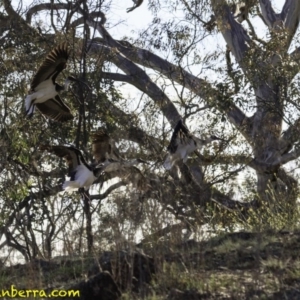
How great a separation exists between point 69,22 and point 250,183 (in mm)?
4779

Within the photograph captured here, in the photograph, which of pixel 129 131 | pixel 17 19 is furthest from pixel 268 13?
pixel 17 19

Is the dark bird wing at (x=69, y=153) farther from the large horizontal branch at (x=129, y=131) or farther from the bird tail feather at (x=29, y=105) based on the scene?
the large horizontal branch at (x=129, y=131)

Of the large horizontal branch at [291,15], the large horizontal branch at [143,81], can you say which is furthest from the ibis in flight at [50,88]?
the large horizontal branch at [291,15]

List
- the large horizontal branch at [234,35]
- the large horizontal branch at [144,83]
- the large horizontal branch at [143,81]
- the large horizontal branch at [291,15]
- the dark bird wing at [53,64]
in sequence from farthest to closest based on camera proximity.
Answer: the large horizontal branch at [291,15], the large horizontal branch at [234,35], the large horizontal branch at [144,83], the large horizontal branch at [143,81], the dark bird wing at [53,64]

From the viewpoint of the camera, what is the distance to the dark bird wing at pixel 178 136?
42.5 feet

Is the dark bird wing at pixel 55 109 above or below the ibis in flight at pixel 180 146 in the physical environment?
above

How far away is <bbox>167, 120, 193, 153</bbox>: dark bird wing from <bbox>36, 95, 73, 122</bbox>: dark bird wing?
1386 mm

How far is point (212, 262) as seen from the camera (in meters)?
8.45

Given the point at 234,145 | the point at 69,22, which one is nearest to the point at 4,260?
the point at 69,22

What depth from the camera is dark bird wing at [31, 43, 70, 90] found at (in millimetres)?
11602

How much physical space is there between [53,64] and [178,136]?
6.87 ft

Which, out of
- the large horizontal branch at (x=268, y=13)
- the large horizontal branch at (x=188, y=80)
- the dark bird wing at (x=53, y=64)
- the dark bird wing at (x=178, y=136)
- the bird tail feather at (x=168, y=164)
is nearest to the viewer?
the dark bird wing at (x=53, y=64)

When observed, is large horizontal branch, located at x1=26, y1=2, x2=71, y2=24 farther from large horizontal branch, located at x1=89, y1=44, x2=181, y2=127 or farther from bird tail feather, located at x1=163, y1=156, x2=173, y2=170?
bird tail feather, located at x1=163, y1=156, x2=173, y2=170

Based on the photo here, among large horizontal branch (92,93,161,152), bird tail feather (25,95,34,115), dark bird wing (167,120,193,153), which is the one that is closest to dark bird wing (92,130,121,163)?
dark bird wing (167,120,193,153)
